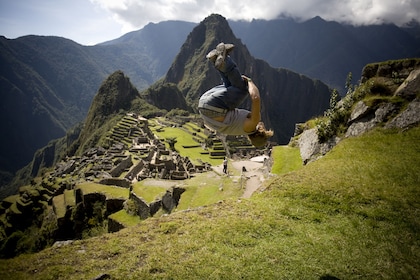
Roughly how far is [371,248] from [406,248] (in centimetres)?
57

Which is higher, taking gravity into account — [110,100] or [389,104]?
[110,100]

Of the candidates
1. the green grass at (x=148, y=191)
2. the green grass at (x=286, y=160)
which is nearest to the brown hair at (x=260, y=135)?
the green grass at (x=286, y=160)

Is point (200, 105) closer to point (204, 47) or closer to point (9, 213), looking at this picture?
point (9, 213)

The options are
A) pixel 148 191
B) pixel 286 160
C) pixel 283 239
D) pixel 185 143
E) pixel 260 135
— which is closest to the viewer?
pixel 260 135

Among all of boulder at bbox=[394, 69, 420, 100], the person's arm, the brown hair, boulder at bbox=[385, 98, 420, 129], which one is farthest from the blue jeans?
boulder at bbox=[394, 69, 420, 100]

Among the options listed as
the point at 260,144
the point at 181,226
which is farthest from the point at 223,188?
the point at 260,144

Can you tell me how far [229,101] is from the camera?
3627 millimetres

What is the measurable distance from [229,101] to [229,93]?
0.11 meters

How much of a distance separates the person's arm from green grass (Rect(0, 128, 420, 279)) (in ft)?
7.82

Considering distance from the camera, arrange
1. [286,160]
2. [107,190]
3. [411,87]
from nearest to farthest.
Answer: [411,87] → [286,160] → [107,190]

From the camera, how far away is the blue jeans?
361 centimetres

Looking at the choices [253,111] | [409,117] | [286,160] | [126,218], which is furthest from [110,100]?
[253,111]

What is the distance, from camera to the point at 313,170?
805 cm

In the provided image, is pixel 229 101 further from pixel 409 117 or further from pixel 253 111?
pixel 409 117
